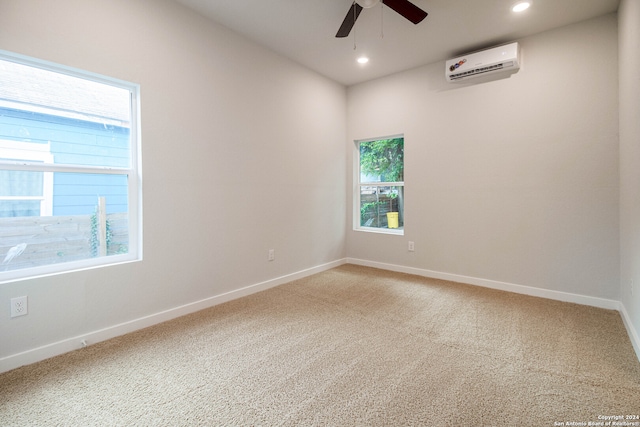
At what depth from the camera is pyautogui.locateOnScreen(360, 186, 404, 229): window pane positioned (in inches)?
169

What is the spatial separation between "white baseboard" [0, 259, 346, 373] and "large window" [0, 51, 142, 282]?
0.50 metres

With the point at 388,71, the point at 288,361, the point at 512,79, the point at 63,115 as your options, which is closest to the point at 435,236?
the point at 512,79

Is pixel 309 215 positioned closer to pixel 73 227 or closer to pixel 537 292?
pixel 73 227

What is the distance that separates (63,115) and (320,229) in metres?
2.96

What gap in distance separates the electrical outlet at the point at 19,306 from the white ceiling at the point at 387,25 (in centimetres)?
261

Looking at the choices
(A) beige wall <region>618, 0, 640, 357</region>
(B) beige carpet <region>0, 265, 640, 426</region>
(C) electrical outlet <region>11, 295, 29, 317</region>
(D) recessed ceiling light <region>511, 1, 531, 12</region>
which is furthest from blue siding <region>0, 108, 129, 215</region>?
Result: (A) beige wall <region>618, 0, 640, 357</region>

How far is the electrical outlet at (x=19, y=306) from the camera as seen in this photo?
185cm

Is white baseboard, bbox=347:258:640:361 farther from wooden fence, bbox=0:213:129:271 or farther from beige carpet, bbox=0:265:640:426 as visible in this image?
wooden fence, bbox=0:213:129:271

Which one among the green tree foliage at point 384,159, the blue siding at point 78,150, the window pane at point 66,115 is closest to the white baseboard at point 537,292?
the green tree foliage at point 384,159

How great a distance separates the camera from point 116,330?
2.27m

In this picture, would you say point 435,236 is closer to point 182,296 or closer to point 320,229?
point 320,229

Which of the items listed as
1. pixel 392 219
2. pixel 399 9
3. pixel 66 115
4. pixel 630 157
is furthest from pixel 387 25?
pixel 66 115

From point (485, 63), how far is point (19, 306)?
4567mm

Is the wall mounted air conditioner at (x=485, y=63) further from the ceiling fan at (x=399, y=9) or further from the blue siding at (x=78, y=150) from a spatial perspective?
the blue siding at (x=78, y=150)
